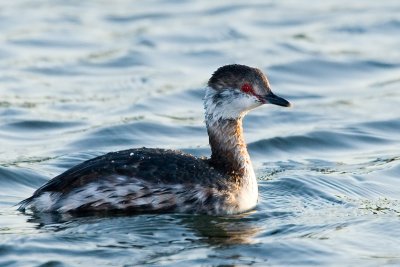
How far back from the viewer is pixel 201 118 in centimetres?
1627

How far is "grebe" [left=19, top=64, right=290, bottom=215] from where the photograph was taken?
10773 millimetres

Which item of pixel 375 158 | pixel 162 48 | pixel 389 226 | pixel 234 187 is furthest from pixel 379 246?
pixel 162 48

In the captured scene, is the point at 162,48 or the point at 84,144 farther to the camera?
the point at 162,48

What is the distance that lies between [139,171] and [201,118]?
217 inches

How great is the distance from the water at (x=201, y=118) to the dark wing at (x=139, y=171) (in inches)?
13.6

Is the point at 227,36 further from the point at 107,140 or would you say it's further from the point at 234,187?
Answer: the point at 234,187

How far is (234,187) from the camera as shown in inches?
446

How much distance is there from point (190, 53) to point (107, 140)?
5.64 meters

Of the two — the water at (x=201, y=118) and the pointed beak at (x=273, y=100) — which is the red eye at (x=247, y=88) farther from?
the water at (x=201, y=118)

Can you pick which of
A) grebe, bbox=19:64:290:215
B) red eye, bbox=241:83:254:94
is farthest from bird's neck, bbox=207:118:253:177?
red eye, bbox=241:83:254:94

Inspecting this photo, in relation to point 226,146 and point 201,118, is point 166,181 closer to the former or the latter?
point 226,146

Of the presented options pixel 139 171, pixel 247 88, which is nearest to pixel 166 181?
pixel 139 171

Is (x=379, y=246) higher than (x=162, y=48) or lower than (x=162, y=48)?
lower

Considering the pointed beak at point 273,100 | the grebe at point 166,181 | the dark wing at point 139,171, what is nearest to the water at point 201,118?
the grebe at point 166,181
